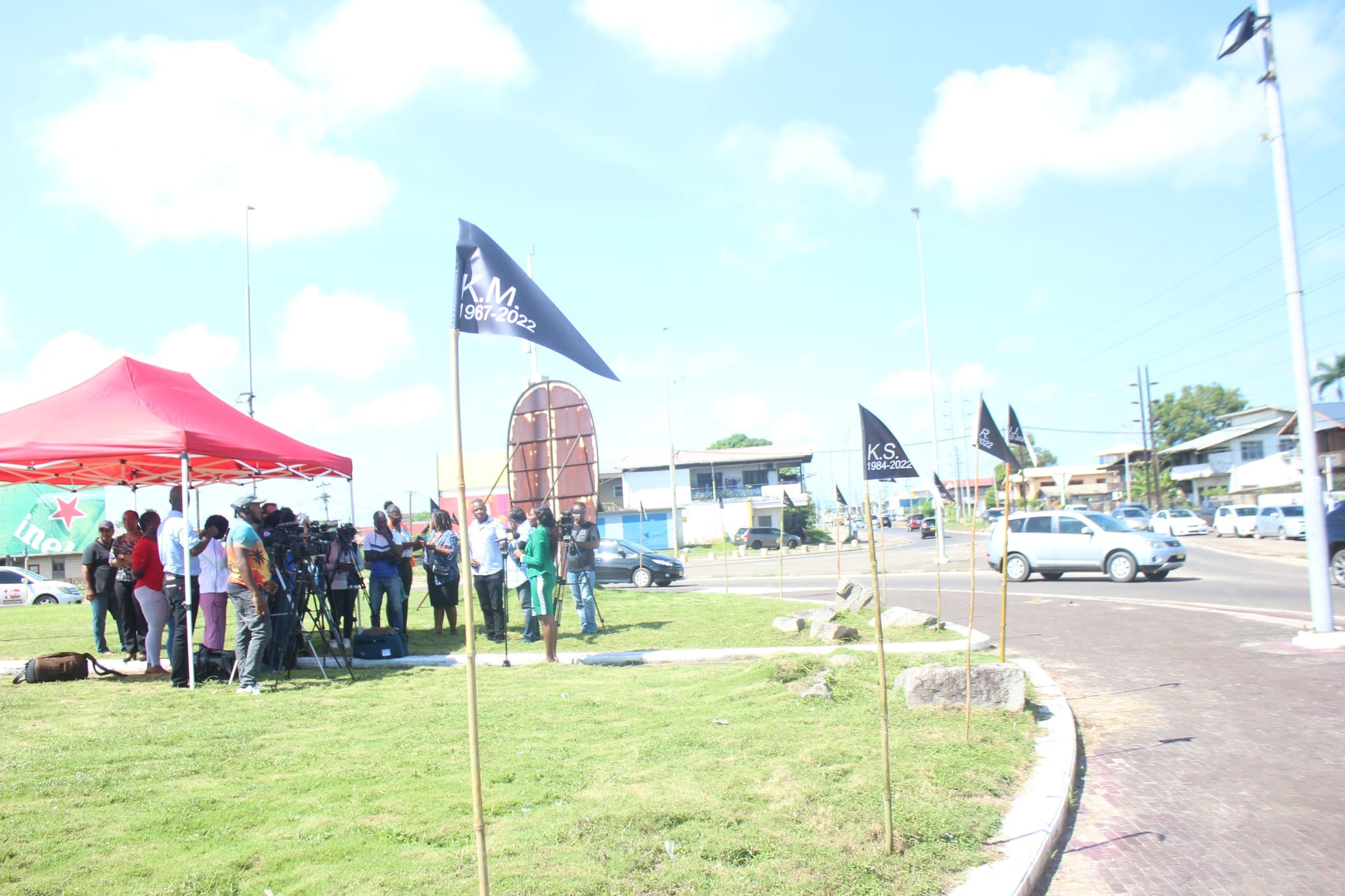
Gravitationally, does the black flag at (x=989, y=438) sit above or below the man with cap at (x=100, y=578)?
above

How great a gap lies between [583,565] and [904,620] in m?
4.67

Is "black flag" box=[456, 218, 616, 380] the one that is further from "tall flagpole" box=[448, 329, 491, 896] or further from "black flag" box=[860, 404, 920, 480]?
"black flag" box=[860, 404, 920, 480]

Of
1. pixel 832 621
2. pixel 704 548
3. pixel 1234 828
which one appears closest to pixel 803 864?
pixel 1234 828

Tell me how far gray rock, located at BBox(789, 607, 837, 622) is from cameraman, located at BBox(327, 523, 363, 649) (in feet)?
20.1

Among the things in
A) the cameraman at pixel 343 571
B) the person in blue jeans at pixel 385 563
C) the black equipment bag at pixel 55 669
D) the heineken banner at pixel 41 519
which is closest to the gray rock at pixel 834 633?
the person in blue jeans at pixel 385 563

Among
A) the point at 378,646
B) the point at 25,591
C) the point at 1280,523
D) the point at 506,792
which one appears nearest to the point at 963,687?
the point at 506,792

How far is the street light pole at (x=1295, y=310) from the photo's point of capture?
1112 centimetres

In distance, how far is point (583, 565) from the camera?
509 inches

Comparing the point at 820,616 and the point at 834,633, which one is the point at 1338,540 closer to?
the point at 820,616

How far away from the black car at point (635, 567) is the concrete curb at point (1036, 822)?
1994 centimetres

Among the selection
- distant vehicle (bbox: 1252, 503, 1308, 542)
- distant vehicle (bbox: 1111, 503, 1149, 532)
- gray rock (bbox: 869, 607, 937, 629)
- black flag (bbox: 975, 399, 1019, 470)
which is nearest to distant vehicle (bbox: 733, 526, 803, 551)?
distant vehicle (bbox: 1111, 503, 1149, 532)

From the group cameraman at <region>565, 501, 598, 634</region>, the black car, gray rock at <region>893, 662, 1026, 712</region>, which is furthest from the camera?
the black car

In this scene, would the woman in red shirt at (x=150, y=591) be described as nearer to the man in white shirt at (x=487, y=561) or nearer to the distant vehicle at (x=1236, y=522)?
the man in white shirt at (x=487, y=561)

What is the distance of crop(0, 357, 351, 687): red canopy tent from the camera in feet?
30.7
